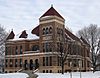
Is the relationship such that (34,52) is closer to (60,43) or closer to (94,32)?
(60,43)

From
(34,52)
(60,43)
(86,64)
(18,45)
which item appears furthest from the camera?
(86,64)

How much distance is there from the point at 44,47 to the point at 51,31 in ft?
13.9

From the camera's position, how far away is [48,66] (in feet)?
200

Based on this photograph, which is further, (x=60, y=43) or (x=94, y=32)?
(x=94, y=32)

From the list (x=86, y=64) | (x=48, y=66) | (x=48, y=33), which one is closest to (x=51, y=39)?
(x=48, y=33)

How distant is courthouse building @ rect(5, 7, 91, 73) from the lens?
6041 cm

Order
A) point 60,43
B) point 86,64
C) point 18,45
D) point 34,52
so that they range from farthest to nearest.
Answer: point 86,64, point 18,45, point 34,52, point 60,43

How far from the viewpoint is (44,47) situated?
205 feet

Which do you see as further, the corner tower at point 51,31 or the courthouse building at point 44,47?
the corner tower at point 51,31

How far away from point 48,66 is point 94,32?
48.4ft

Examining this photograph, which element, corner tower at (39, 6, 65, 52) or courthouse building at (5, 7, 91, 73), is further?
corner tower at (39, 6, 65, 52)

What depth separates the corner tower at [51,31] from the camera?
2384 inches

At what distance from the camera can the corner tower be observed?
60.6 m

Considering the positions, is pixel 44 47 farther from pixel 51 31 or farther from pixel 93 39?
pixel 93 39
